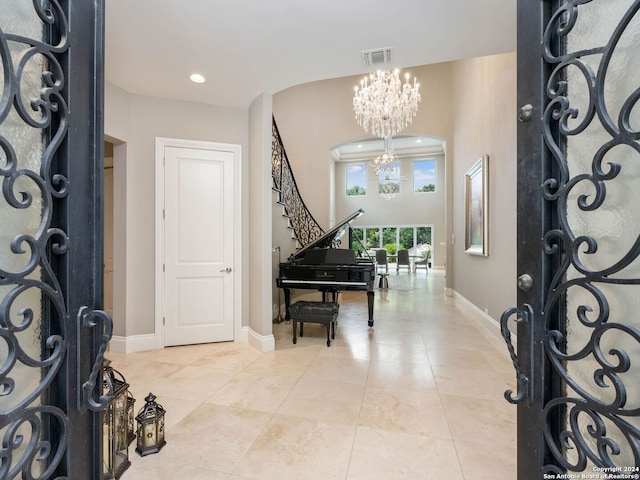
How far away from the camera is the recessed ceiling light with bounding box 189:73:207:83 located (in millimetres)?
2951

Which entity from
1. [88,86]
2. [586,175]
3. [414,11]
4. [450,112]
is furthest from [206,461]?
[450,112]

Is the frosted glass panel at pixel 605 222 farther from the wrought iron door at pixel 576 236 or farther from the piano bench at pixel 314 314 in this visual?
the piano bench at pixel 314 314

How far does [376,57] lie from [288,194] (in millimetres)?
2787

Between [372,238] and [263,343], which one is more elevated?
[372,238]

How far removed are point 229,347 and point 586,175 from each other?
3625 millimetres

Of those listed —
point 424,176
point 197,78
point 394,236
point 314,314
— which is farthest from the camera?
point 394,236

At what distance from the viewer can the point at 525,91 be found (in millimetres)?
889

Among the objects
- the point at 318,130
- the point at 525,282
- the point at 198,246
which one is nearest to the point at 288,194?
the point at 198,246

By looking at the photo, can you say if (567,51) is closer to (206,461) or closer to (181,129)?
(206,461)

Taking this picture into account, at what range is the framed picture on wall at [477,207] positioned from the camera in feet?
13.2

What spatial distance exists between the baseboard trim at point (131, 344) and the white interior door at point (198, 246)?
0.19m

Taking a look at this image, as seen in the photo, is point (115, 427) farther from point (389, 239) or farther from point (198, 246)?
point (389, 239)

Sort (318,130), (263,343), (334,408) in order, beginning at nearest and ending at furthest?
(334,408)
(263,343)
(318,130)

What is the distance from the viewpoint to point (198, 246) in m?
3.57
